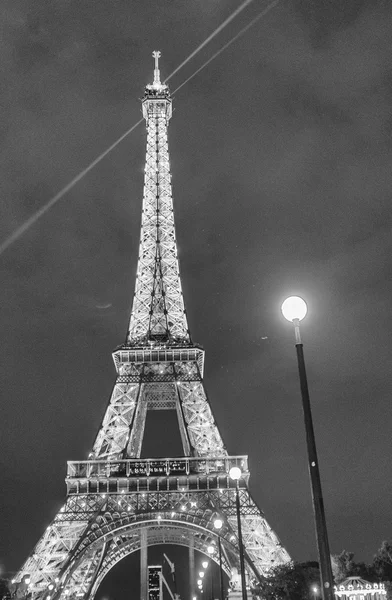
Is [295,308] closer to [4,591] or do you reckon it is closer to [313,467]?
[313,467]

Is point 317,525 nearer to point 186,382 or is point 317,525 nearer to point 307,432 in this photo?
point 307,432

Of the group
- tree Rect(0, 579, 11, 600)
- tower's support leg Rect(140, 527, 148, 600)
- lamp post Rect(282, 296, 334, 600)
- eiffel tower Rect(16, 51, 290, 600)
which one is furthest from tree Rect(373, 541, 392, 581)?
lamp post Rect(282, 296, 334, 600)

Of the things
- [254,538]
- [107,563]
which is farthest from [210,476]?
[107,563]

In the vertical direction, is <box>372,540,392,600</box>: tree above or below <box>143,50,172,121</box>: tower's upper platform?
below

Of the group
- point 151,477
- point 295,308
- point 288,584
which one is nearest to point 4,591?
point 151,477

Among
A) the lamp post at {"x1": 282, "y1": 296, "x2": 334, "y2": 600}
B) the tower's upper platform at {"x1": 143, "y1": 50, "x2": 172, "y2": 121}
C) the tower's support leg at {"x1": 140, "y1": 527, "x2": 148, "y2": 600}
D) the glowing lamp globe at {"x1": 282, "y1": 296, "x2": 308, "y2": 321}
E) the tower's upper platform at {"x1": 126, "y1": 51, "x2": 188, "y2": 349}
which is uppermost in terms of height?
the tower's upper platform at {"x1": 143, "y1": 50, "x2": 172, "y2": 121}

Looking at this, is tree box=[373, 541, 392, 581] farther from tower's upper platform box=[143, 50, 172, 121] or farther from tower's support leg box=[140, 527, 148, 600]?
tower's upper platform box=[143, 50, 172, 121]

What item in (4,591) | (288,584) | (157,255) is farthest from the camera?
(157,255)

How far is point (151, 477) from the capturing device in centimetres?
5331

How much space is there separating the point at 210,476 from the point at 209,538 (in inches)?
409

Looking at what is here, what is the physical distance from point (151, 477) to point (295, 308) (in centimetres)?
4359

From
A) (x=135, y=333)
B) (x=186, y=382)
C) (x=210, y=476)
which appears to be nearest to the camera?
(x=210, y=476)

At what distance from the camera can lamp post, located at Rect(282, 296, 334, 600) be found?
37.1 ft

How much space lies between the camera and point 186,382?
205ft
